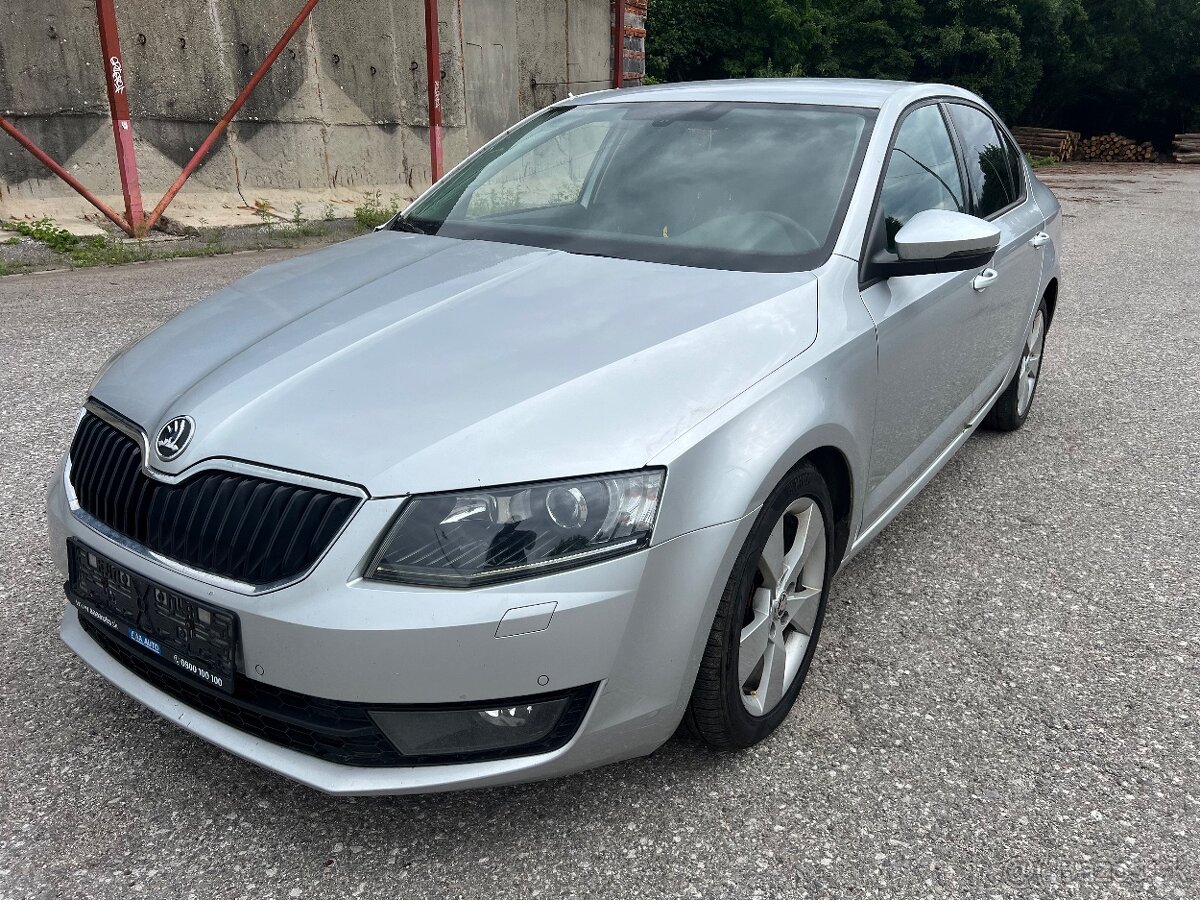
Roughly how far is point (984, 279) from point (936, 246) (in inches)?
37.8

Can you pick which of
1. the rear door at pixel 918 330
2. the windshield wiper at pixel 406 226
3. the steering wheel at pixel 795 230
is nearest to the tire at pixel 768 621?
the rear door at pixel 918 330

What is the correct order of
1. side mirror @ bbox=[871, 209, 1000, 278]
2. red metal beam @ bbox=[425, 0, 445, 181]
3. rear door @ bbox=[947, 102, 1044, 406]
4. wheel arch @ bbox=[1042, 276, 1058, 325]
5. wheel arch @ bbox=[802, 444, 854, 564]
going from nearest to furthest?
wheel arch @ bbox=[802, 444, 854, 564] < side mirror @ bbox=[871, 209, 1000, 278] < rear door @ bbox=[947, 102, 1044, 406] < wheel arch @ bbox=[1042, 276, 1058, 325] < red metal beam @ bbox=[425, 0, 445, 181]

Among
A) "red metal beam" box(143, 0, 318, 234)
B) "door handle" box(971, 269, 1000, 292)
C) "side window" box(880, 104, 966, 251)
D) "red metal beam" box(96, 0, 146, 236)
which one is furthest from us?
"red metal beam" box(143, 0, 318, 234)

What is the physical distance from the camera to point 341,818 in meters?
2.17

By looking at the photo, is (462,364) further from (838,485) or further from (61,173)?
(61,173)

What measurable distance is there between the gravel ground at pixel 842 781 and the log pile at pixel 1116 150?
26543mm

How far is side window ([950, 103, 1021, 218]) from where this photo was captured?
3.83m

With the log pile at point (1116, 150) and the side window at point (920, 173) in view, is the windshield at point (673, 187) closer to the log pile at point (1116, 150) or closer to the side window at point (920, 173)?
the side window at point (920, 173)

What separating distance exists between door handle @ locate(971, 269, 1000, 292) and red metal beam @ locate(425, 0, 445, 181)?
806 cm

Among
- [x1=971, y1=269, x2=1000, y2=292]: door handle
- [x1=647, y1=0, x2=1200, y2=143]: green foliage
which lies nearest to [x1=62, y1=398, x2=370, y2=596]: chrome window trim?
[x1=971, y1=269, x2=1000, y2=292]: door handle

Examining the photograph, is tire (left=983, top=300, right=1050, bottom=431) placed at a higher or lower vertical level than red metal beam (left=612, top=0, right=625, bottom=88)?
lower

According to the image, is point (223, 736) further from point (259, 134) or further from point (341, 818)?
point (259, 134)

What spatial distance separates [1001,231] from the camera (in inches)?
140

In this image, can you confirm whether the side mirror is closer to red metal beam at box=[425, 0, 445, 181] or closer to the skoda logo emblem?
the skoda logo emblem
